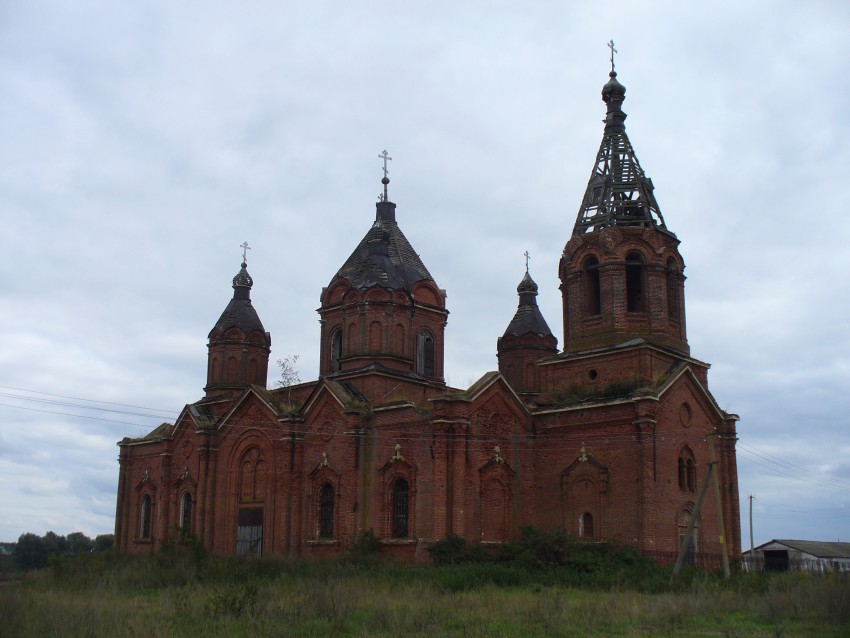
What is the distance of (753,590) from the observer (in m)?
20.9

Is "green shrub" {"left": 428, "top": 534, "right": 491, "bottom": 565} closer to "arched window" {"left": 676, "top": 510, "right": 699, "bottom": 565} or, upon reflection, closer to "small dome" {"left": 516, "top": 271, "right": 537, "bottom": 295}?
"arched window" {"left": 676, "top": 510, "right": 699, "bottom": 565}

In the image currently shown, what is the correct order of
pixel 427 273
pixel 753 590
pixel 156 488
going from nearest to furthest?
pixel 753 590 → pixel 427 273 → pixel 156 488

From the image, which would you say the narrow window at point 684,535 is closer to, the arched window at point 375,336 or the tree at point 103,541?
the arched window at point 375,336

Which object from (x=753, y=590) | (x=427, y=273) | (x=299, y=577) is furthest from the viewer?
(x=427, y=273)

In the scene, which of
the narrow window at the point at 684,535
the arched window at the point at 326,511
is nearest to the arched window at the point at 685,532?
the narrow window at the point at 684,535

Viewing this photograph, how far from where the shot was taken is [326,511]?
1236 inches

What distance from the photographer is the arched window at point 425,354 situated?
34281mm

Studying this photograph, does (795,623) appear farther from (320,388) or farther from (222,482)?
(222,482)

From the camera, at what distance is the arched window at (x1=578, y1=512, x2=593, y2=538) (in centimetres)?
2780

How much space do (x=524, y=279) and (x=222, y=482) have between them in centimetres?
1562

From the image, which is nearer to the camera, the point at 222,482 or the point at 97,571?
the point at 97,571

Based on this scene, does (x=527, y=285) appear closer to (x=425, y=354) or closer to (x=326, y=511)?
(x=425, y=354)

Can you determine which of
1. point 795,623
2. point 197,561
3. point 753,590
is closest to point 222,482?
point 197,561

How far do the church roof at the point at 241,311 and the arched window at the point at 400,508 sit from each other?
538 inches
